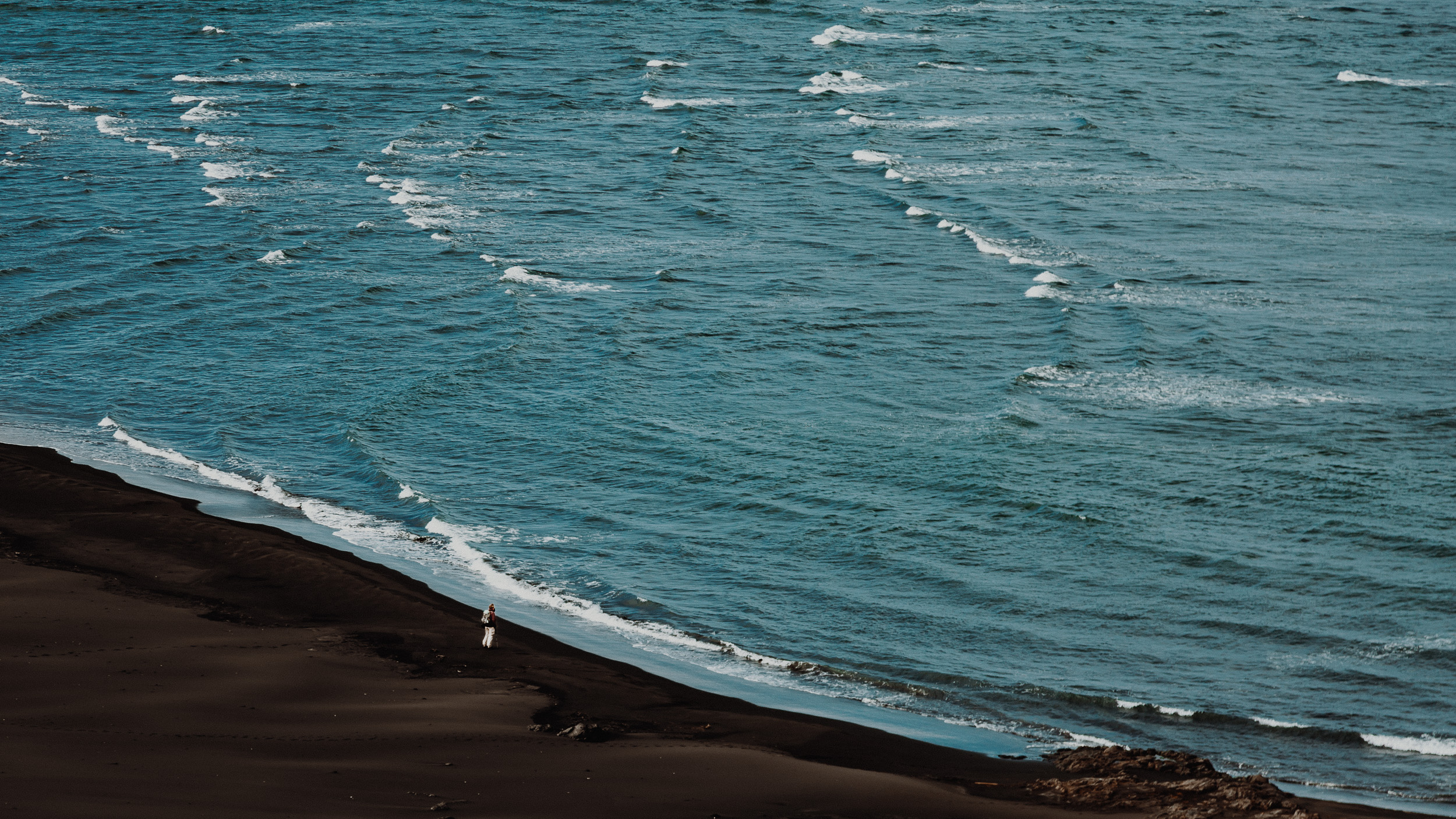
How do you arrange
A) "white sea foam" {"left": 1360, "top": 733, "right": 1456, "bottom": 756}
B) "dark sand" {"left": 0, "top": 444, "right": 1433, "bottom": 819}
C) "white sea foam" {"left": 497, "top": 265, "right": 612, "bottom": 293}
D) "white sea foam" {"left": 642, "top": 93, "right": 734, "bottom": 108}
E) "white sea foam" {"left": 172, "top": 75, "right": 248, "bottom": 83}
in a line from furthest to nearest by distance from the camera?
"white sea foam" {"left": 172, "top": 75, "right": 248, "bottom": 83} < "white sea foam" {"left": 642, "top": 93, "right": 734, "bottom": 108} < "white sea foam" {"left": 497, "top": 265, "right": 612, "bottom": 293} < "white sea foam" {"left": 1360, "top": 733, "right": 1456, "bottom": 756} < "dark sand" {"left": 0, "top": 444, "right": 1433, "bottom": 819}

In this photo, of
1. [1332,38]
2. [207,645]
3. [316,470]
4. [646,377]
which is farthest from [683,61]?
[207,645]

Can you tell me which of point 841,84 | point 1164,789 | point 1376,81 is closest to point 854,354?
point 1164,789

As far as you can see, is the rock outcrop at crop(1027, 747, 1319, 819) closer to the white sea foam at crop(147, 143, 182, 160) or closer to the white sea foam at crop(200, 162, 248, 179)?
the white sea foam at crop(200, 162, 248, 179)

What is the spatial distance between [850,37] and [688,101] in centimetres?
1806

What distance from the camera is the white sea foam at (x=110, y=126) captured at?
5819cm

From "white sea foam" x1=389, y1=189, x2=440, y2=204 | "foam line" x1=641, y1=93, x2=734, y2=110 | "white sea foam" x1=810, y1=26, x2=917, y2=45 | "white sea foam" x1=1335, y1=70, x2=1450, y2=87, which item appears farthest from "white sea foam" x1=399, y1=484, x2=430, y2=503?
"white sea foam" x1=810, y1=26, x2=917, y2=45

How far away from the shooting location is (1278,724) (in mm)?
19484

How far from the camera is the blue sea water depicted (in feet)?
73.4

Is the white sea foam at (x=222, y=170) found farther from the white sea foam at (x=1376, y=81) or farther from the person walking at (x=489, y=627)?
the white sea foam at (x=1376, y=81)

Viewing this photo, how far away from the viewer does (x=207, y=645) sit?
18578 mm

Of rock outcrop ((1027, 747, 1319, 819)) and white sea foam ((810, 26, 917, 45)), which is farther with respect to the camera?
white sea foam ((810, 26, 917, 45))

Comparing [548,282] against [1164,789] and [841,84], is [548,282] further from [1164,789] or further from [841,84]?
[841,84]

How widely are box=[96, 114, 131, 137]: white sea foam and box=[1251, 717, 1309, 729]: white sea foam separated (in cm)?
5327

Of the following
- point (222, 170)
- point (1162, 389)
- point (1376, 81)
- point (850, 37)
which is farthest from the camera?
Answer: point (850, 37)
